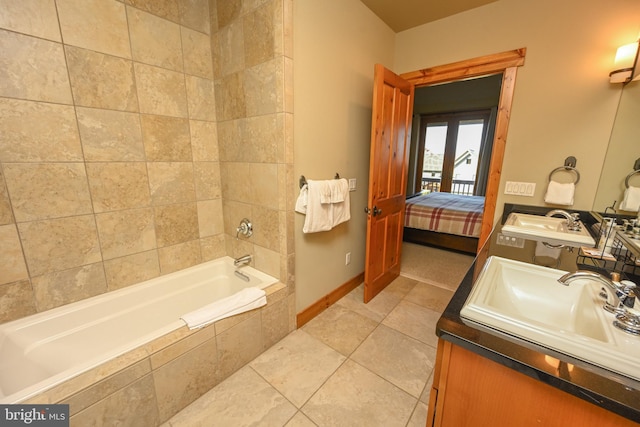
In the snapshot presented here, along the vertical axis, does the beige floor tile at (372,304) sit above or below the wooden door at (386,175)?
below

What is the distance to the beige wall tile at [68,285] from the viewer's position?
1.48 metres

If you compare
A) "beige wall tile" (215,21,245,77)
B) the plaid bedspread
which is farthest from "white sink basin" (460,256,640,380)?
the plaid bedspread

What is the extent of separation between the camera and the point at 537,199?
2.07 metres

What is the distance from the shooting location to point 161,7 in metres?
1.72

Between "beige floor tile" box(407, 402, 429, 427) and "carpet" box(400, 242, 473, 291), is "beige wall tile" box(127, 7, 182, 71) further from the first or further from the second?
"carpet" box(400, 242, 473, 291)

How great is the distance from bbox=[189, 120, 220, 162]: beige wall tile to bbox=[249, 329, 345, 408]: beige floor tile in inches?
62.2

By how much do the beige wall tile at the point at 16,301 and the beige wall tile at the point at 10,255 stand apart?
4 centimetres

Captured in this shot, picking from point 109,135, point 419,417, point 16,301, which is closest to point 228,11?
point 109,135

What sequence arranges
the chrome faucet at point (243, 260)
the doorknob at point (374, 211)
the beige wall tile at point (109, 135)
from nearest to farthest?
the beige wall tile at point (109, 135), the chrome faucet at point (243, 260), the doorknob at point (374, 211)

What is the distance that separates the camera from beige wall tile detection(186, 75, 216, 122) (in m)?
1.95

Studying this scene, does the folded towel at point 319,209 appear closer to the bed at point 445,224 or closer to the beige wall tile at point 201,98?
the beige wall tile at point 201,98

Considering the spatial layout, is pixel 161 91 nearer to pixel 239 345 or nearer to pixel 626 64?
pixel 239 345

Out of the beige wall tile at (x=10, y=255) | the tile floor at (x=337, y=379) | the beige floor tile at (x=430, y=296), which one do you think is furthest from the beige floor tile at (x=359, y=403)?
the beige wall tile at (x=10, y=255)

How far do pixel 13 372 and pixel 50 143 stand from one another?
46.6 inches
